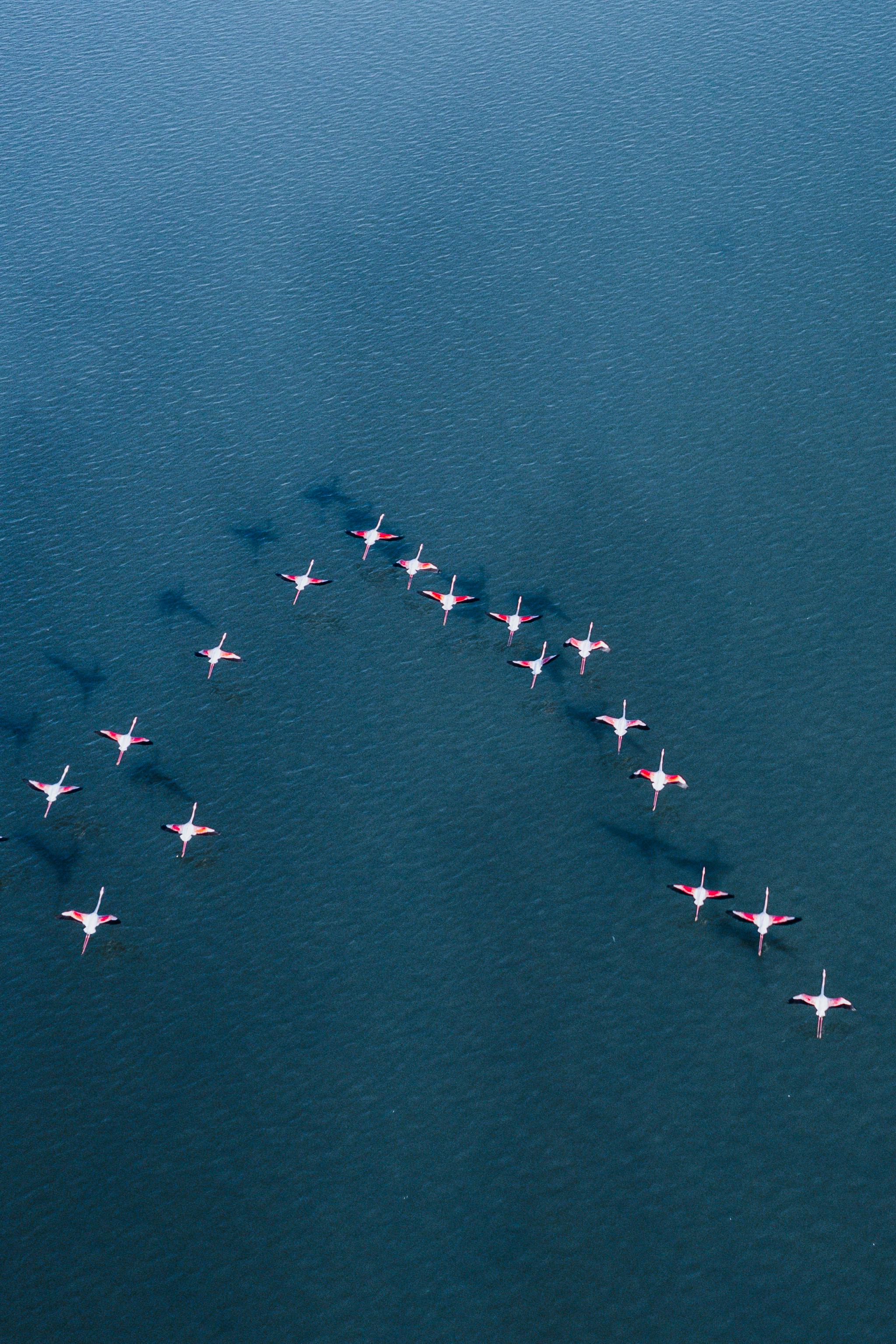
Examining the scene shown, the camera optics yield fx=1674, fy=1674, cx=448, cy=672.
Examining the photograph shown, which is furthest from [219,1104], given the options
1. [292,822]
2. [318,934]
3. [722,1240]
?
[722,1240]

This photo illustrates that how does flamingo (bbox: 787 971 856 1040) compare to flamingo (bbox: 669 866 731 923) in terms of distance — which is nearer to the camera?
flamingo (bbox: 787 971 856 1040)

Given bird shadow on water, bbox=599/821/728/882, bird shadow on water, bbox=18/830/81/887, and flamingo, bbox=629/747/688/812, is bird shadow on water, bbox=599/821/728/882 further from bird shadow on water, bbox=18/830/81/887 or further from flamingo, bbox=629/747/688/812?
bird shadow on water, bbox=18/830/81/887

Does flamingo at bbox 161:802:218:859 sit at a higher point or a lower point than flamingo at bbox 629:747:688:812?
lower

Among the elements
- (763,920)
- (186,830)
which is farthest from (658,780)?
(186,830)

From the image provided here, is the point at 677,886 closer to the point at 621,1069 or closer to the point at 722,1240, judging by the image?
the point at 621,1069

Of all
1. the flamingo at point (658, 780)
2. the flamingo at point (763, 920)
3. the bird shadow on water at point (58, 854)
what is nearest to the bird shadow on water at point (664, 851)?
the flamingo at point (658, 780)

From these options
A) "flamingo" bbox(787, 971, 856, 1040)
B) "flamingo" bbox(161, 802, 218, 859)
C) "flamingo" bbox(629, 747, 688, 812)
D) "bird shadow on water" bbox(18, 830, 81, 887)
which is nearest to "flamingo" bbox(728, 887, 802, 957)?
"flamingo" bbox(787, 971, 856, 1040)
